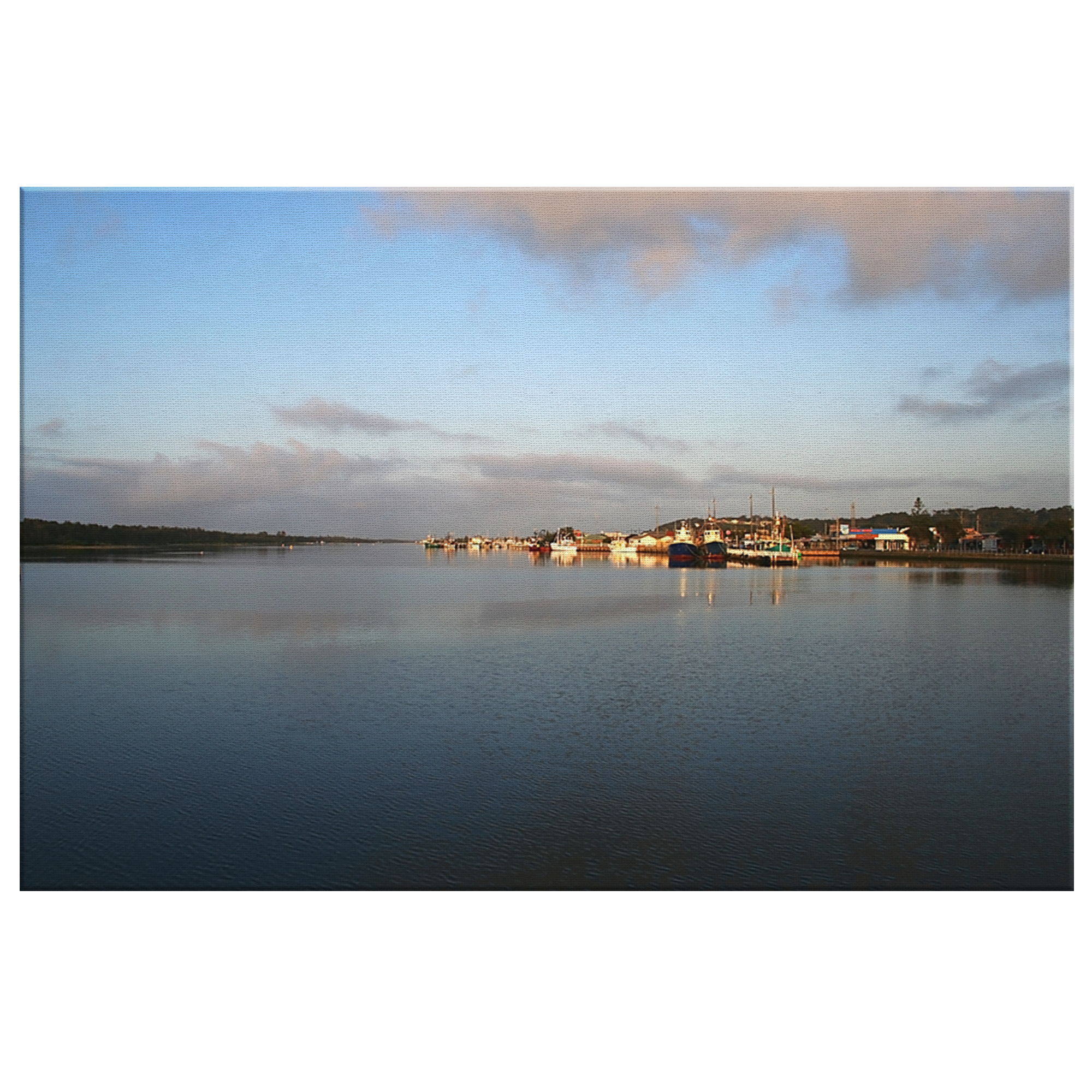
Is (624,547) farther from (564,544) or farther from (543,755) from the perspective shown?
(543,755)

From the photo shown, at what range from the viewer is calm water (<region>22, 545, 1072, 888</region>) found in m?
3.98

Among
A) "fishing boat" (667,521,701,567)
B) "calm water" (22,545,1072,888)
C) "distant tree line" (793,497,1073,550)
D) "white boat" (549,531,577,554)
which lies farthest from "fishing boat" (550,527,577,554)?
"calm water" (22,545,1072,888)

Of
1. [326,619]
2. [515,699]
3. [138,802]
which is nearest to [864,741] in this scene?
[515,699]

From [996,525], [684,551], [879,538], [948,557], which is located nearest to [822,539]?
[879,538]

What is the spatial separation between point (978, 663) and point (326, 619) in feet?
31.5

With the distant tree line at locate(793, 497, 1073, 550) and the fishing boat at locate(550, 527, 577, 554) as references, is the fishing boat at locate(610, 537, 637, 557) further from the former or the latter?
the distant tree line at locate(793, 497, 1073, 550)

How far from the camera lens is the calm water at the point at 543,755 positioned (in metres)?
3.98

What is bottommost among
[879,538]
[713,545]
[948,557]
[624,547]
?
[948,557]

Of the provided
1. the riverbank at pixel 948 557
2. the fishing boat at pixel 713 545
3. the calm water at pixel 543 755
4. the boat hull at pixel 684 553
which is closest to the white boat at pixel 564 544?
the boat hull at pixel 684 553

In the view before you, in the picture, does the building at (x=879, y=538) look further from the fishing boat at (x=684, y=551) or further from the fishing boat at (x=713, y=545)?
the fishing boat at (x=684, y=551)

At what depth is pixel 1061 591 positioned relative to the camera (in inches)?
658

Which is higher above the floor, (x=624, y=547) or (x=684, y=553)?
(x=624, y=547)

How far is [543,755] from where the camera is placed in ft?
18.3
